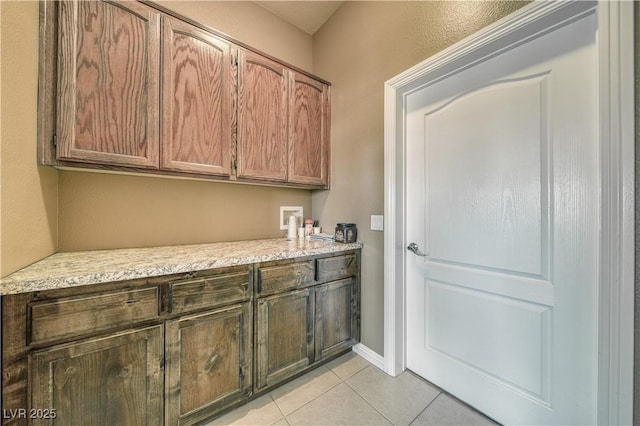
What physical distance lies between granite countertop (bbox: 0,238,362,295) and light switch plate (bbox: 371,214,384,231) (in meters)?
0.44

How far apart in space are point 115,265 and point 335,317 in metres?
1.36

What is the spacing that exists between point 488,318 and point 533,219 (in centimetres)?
60

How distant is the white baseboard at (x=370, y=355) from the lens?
174cm

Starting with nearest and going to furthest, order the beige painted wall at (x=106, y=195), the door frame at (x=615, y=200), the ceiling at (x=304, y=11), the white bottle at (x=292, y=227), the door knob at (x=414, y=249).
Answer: the door frame at (x=615, y=200) < the beige painted wall at (x=106, y=195) < the door knob at (x=414, y=249) < the ceiling at (x=304, y=11) < the white bottle at (x=292, y=227)

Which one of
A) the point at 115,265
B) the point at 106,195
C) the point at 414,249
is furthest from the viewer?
the point at 414,249

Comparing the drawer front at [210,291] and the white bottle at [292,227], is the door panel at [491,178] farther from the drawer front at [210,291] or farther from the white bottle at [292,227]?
the drawer front at [210,291]

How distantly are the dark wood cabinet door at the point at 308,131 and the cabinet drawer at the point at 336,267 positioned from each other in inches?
27.7

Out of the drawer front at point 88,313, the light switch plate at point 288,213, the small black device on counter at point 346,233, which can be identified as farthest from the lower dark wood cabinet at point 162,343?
the light switch plate at point 288,213

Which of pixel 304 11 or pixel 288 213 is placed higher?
pixel 304 11

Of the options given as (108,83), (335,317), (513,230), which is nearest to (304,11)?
(108,83)

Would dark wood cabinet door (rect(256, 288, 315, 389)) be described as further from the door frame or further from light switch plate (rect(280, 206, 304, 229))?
the door frame

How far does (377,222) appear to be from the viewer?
1.77 m

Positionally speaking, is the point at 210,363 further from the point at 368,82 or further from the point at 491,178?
the point at 368,82

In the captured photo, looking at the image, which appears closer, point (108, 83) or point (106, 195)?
point (108, 83)
